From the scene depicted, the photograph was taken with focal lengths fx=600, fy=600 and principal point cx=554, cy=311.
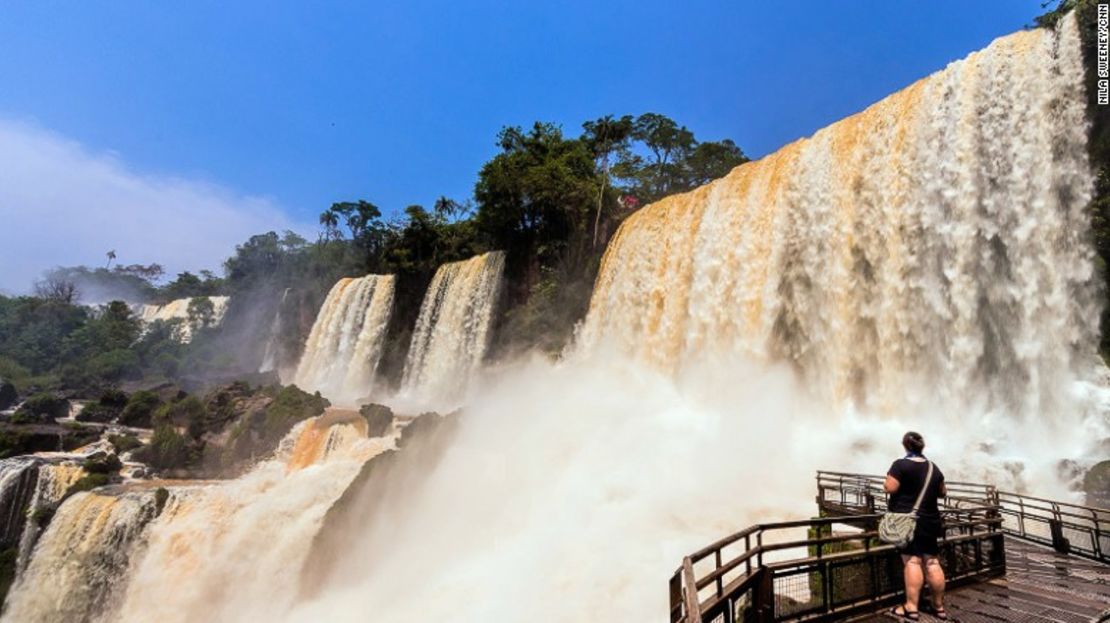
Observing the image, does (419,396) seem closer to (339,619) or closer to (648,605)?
(339,619)

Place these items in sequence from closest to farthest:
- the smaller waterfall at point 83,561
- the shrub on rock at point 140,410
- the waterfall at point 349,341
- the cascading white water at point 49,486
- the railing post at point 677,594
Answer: the railing post at point 677,594
the smaller waterfall at point 83,561
the cascading white water at point 49,486
the shrub on rock at point 140,410
the waterfall at point 349,341

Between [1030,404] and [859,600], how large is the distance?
10.8 m

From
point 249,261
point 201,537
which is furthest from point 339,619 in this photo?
point 249,261

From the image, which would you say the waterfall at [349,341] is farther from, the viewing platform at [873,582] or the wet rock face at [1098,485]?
the wet rock face at [1098,485]

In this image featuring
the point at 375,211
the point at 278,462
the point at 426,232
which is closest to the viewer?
the point at 278,462

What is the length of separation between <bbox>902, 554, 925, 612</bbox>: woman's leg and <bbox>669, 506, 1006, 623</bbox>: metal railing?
1.10 feet

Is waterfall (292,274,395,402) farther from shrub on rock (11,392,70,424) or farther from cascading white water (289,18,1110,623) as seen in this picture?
cascading white water (289,18,1110,623)

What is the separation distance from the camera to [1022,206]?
13828mm

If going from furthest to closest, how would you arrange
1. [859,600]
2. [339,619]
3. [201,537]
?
1. [201,537]
2. [339,619]
3. [859,600]

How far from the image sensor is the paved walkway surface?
526cm

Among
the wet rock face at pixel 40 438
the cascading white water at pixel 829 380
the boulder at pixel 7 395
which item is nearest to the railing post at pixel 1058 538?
the cascading white water at pixel 829 380

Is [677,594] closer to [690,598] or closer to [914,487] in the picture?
[690,598]

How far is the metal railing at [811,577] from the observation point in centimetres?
407

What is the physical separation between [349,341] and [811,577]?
37.1 metres
